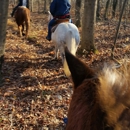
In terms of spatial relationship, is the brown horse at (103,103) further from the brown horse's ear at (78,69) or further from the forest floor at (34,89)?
the forest floor at (34,89)

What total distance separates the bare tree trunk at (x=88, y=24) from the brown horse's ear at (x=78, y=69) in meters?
7.84

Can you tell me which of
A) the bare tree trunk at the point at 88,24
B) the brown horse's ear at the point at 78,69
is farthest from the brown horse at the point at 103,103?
the bare tree trunk at the point at 88,24

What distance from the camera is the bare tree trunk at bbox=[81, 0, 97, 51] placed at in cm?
901

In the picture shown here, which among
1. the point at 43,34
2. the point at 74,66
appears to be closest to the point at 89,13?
the point at 43,34

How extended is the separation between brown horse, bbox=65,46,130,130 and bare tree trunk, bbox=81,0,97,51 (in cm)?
791

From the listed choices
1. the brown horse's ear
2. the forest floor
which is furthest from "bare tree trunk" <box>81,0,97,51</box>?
the brown horse's ear

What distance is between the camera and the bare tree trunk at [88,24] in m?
9.01

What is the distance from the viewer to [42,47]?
11156 mm

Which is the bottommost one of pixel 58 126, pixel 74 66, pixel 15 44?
pixel 58 126

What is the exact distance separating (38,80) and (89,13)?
371 cm

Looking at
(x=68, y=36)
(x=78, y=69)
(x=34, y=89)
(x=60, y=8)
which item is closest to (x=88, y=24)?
(x=60, y=8)

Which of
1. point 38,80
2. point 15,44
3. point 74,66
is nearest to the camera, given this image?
Result: point 74,66

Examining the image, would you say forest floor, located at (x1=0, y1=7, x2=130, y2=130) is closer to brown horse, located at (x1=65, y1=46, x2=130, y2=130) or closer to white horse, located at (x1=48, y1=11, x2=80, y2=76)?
white horse, located at (x1=48, y1=11, x2=80, y2=76)

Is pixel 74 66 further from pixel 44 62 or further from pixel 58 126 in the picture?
pixel 44 62
